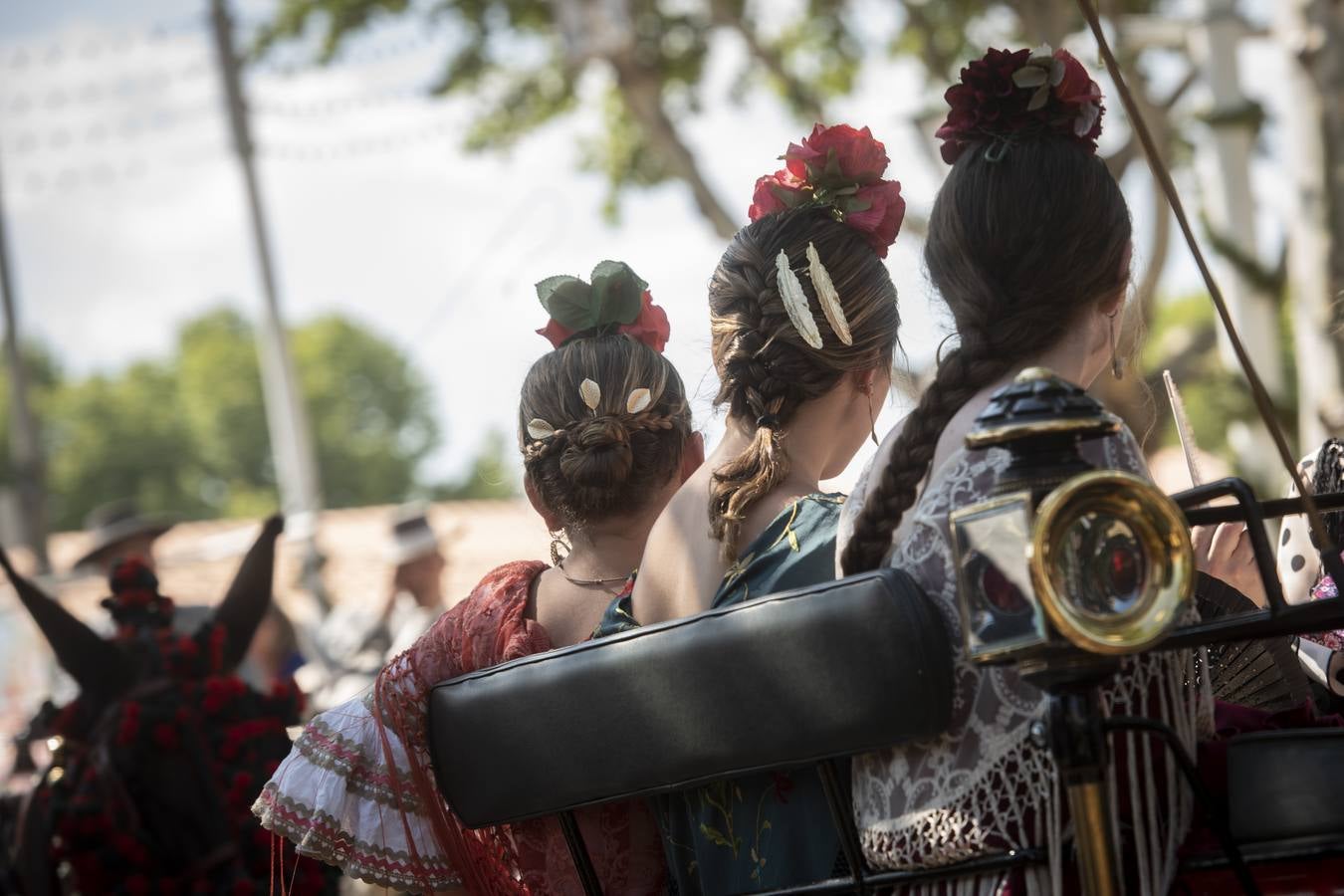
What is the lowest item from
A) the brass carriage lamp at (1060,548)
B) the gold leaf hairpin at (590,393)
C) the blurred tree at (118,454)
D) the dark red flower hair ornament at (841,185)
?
the blurred tree at (118,454)

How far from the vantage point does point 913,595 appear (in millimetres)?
1738

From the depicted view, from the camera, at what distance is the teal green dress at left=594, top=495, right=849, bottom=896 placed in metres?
2.08

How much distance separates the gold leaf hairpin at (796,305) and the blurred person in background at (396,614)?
5.13 m

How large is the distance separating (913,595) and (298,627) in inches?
299

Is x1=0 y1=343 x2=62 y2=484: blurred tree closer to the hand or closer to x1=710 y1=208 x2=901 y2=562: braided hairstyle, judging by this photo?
x1=710 y1=208 x2=901 y2=562: braided hairstyle

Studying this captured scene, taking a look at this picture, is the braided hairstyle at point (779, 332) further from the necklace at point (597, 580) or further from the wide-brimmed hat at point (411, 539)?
the wide-brimmed hat at point (411, 539)

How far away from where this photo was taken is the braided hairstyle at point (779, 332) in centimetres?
241

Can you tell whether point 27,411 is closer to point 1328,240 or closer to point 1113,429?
point 1328,240

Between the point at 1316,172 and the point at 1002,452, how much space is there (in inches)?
208

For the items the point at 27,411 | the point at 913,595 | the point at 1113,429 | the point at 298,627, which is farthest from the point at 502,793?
the point at 27,411

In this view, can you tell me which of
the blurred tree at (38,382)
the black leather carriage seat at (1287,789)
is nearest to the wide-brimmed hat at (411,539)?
the black leather carriage seat at (1287,789)

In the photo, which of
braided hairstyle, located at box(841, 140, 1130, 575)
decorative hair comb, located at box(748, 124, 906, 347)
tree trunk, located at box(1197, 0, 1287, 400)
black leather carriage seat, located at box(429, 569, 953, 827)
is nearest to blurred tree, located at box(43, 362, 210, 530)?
tree trunk, located at box(1197, 0, 1287, 400)

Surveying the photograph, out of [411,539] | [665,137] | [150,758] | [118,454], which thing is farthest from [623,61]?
[118,454]

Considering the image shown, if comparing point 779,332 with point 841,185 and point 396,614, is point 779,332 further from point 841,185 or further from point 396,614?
point 396,614
